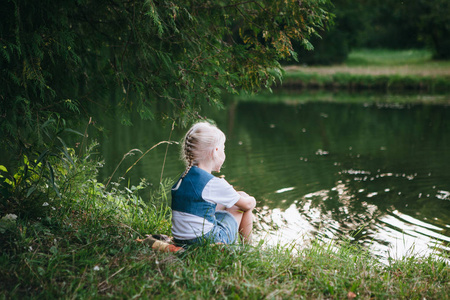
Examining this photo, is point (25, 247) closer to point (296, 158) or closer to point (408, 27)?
point (296, 158)

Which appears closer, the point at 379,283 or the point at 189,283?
the point at 189,283

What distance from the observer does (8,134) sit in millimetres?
3994

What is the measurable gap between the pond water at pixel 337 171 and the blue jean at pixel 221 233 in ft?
1.71

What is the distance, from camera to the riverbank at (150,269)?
282 cm

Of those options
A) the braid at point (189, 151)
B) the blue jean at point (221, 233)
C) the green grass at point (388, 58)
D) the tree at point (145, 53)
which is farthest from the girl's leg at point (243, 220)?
the green grass at point (388, 58)

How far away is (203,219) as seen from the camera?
3.42 metres

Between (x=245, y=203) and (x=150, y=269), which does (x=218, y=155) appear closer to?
(x=245, y=203)

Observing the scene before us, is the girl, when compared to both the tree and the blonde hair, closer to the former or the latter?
the blonde hair

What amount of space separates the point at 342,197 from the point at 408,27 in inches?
1573

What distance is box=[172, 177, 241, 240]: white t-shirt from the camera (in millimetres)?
3396

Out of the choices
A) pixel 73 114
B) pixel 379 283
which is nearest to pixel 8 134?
pixel 73 114

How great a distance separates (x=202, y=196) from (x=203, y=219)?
0.54 feet

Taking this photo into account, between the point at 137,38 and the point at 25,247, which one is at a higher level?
the point at 137,38

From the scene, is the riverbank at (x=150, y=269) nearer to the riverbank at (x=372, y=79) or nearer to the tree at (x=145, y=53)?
the tree at (x=145, y=53)
